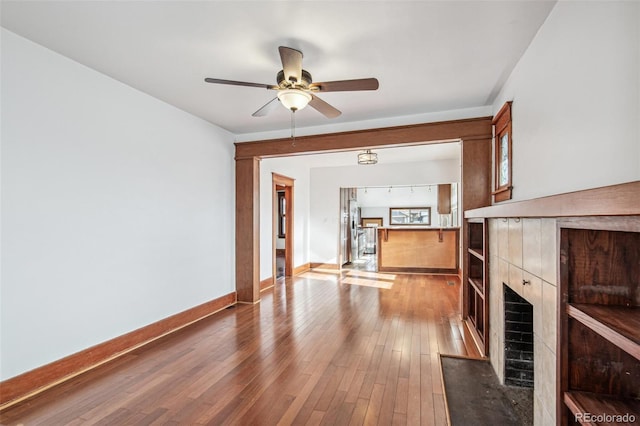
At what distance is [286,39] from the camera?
7.23 feet

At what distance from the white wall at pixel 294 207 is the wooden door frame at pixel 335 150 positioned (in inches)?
30.4

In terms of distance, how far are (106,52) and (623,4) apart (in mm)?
3218

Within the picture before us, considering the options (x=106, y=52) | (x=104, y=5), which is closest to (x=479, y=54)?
(x=104, y=5)

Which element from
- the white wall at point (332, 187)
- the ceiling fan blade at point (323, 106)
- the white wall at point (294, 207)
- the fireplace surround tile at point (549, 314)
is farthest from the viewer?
the white wall at point (332, 187)

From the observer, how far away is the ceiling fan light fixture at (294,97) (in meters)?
2.33

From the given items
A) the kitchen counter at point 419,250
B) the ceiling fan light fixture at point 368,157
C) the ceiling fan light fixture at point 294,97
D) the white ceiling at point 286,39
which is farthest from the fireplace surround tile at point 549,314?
the kitchen counter at point 419,250

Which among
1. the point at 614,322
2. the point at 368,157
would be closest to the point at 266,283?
the point at 368,157

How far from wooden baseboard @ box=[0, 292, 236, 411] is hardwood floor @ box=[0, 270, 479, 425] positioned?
0.09 metres

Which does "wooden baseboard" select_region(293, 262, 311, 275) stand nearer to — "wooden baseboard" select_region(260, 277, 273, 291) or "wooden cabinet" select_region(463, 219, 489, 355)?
"wooden baseboard" select_region(260, 277, 273, 291)

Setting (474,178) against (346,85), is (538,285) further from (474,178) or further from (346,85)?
(474,178)

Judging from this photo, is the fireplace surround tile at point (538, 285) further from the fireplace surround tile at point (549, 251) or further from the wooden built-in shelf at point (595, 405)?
the wooden built-in shelf at point (595, 405)

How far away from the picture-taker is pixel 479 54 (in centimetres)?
244

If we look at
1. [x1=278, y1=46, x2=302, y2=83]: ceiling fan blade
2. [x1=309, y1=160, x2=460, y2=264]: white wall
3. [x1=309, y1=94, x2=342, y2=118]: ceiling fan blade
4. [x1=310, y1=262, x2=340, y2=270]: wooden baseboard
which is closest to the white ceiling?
[x1=278, y1=46, x2=302, y2=83]: ceiling fan blade

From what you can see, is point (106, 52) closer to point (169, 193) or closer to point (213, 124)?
point (169, 193)
